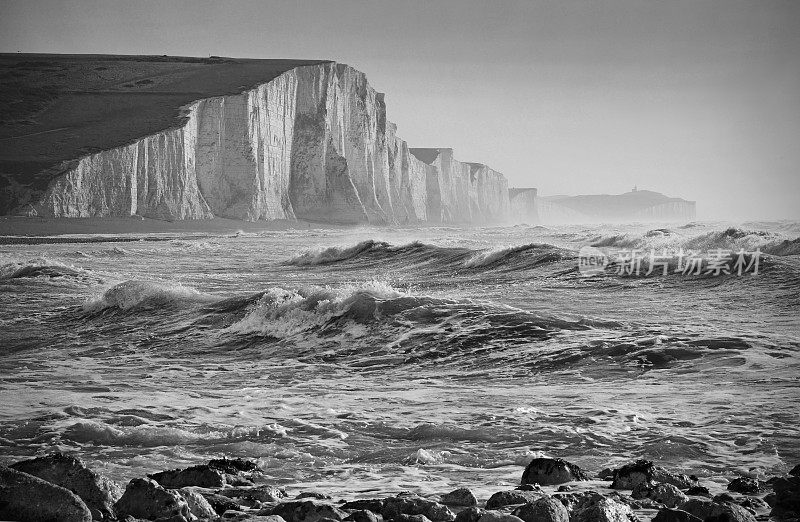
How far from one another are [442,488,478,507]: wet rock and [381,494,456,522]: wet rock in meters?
0.20

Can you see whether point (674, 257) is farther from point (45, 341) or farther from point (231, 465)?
point (231, 465)

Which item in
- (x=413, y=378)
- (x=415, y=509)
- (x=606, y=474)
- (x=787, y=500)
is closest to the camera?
(x=415, y=509)

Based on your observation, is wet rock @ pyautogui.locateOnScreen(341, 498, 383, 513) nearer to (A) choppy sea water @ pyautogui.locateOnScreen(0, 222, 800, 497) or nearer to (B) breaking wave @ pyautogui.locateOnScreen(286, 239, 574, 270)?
(A) choppy sea water @ pyautogui.locateOnScreen(0, 222, 800, 497)

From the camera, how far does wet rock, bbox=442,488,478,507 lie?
13.4 feet

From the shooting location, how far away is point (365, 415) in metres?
6.34

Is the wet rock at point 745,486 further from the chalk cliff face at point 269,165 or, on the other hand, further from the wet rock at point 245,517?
the chalk cliff face at point 269,165

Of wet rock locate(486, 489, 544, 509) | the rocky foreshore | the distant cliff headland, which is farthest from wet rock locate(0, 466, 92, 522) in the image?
the distant cliff headland

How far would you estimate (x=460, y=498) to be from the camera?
4098 millimetres

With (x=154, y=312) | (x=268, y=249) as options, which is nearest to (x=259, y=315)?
(x=154, y=312)

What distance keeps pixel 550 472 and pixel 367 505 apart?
1.18 metres

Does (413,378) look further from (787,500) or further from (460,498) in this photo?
(787,500)

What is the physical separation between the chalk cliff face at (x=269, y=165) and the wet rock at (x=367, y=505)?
50286mm

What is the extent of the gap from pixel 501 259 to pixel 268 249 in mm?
17035

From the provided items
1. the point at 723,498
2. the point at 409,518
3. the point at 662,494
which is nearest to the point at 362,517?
the point at 409,518
